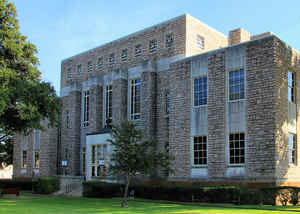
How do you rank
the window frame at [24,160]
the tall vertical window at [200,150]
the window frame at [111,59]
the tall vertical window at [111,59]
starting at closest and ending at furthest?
1. the tall vertical window at [200,150]
2. the window frame at [111,59]
3. the tall vertical window at [111,59]
4. the window frame at [24,160]

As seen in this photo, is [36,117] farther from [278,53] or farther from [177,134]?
[278,53]

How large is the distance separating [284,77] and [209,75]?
16.0 feet

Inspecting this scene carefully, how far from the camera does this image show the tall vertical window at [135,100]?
109ft

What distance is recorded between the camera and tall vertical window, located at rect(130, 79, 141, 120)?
33312 millimetres

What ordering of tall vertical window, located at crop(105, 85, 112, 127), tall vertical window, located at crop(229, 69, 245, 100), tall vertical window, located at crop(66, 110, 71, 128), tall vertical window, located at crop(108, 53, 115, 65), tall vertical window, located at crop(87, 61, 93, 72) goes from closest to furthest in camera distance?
tall vertical window, located at crop(229, 69, 245, 100) < tall vertical window, located at crop(105, 85, 112, 127) < tall vertical window, located at crop(108, 53, 115, 65) < tall vertical window, located at crop(87, 61, 93, 72) < tall vertical window, located at crop(66, 110, 71, 128)

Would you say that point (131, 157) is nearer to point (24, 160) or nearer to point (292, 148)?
point (292, 148)

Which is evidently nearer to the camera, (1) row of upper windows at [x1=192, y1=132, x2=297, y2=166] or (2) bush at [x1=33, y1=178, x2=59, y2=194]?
(1) row of upper windows at [x1=192, y1=132, x2=297, y2=166]

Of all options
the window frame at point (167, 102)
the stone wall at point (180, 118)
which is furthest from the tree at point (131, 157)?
the window frame at point (167, 102)

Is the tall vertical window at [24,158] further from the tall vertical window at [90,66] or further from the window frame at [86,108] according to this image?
the tall vertical window at [90,66]

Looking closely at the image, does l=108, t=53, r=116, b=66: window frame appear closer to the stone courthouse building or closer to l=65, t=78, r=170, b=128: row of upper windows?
the stone courthouse building

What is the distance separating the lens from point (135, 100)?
33719 mm

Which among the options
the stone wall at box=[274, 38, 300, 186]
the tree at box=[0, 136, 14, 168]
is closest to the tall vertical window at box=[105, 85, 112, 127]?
the stone wall at box=[274, 38, 300, 186]

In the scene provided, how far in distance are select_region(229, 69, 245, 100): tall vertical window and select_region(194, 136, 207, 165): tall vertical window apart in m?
3.48

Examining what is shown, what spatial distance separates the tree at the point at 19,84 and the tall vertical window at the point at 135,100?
7427 mm
